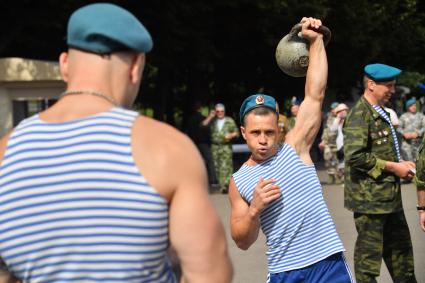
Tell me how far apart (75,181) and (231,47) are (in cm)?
2832

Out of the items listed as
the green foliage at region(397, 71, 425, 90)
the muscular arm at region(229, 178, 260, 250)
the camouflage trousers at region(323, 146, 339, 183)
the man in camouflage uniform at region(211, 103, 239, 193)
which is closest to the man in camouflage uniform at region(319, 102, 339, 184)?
the camouflage trousers at region(323, 146, 339, 183)

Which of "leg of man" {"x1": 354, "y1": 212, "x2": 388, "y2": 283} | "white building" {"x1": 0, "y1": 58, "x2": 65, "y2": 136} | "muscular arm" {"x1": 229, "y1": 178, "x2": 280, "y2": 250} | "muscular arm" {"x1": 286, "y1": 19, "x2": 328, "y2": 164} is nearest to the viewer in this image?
"muscular arm" {"x1": 229, "y1": 178, "x2": 280, "y2": 250}

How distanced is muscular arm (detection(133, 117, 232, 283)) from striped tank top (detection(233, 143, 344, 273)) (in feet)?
7.83

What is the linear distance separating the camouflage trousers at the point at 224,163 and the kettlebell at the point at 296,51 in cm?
1412

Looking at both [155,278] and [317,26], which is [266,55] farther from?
[155,278]

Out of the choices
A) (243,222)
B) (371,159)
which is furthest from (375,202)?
(243,222)

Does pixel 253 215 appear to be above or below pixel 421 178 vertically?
above

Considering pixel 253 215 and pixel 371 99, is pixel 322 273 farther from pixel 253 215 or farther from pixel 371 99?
pixel 371 99

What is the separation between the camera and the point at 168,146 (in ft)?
9.01

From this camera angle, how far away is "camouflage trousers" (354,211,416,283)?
759cm

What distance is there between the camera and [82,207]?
2750 mm

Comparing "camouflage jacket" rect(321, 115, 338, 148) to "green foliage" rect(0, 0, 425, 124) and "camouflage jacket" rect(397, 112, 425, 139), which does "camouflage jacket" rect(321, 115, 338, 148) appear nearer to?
"camouflage jacket" rect(397, 112, 425, 139)

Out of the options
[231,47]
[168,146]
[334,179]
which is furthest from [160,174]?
[231,47]

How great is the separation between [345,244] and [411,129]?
944 cm
